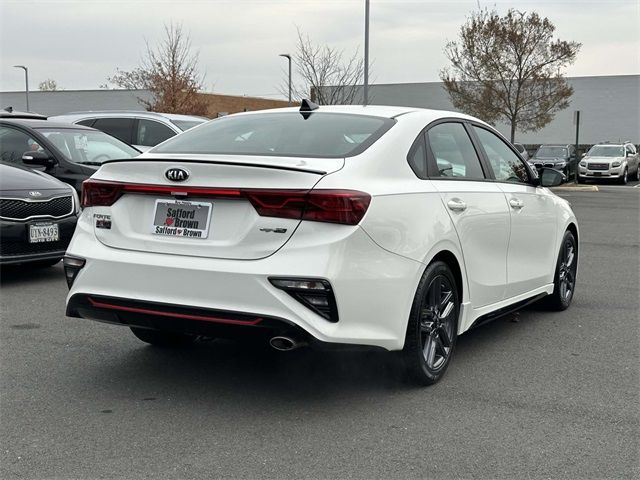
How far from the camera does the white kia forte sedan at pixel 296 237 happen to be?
148 inches

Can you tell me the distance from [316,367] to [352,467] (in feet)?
4.82

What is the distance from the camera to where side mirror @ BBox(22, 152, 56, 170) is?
9.34 m

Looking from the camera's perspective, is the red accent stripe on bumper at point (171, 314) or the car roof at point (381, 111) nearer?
the red accent stripe on bumper at point (171, 314)

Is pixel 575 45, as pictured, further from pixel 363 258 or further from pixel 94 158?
pixel 363 258

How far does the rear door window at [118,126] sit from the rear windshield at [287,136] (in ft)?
34.5

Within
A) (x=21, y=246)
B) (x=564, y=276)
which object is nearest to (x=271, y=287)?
(x=564, y=276)

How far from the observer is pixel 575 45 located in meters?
34.2

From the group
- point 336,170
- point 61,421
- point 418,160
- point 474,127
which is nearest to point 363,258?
point 336,170

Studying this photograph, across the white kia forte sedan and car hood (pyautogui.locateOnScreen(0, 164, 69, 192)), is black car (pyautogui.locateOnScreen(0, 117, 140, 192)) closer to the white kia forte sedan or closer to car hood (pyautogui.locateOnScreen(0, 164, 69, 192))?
car hood (pyautogui.locateOnScreen(0, 164, 69, 192))

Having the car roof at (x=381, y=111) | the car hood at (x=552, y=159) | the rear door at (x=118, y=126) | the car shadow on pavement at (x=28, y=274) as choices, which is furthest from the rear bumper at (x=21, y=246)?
the car hood at (x=552, y=159)

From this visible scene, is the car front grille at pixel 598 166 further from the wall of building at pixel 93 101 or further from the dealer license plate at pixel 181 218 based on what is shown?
the dealer license plate at pixel 181 218

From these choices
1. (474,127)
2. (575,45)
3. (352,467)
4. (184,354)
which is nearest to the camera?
(352,467)

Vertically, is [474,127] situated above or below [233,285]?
above

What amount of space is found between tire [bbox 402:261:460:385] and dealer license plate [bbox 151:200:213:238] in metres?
1.20
